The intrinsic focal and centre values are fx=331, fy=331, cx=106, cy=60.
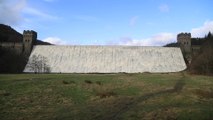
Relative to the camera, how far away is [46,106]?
23.0m

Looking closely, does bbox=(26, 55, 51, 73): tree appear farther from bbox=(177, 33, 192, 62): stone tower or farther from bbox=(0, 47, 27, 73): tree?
bbox=(177, 33, 192, 62): stone tower

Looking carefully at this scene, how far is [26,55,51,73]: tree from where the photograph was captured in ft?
232

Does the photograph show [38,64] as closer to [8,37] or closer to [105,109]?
[8,37]

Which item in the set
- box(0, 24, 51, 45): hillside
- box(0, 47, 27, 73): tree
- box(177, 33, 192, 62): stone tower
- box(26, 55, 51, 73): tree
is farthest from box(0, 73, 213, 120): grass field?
box(0, 24, 51, 45): hillside

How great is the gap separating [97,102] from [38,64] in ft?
165

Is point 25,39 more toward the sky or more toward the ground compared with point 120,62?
more toward the sky

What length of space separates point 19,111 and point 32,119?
10.2ft

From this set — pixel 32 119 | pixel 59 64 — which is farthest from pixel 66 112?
pixel 59 64

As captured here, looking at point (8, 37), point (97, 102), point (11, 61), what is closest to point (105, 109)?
point (97, 102)

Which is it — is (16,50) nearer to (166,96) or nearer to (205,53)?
(205,53)

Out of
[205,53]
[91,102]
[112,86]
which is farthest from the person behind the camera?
[205,53]

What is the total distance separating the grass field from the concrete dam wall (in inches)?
1511

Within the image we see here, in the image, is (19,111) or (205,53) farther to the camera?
(205,53)

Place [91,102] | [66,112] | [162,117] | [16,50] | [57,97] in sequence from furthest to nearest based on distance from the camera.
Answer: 1. [16,50]
2. [57,97]
3. [91,102]
4. [66,112]
5. [162,117]
